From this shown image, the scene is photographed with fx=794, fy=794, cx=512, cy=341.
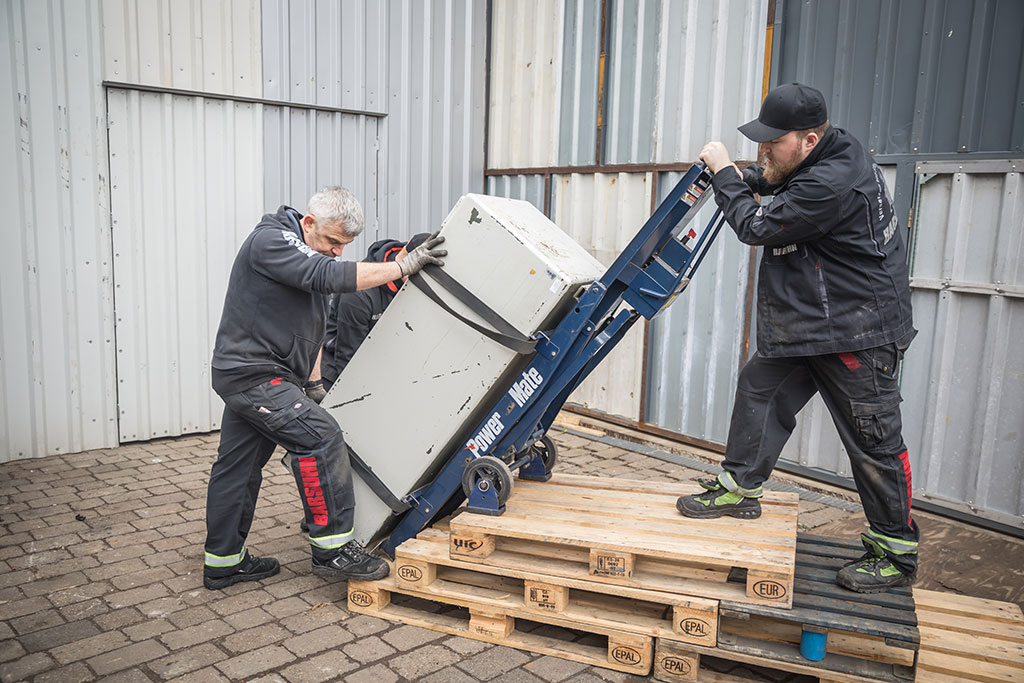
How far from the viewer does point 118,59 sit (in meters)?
6.20

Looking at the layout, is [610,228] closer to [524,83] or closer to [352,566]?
[524,83]

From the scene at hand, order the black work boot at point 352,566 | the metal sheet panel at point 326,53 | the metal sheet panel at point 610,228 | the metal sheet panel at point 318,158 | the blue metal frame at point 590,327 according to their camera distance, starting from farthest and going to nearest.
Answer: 1. the metal sheet panel at point 610,228
2. the metal sheet panel at point 318,158
3. the metal sheet panel at point 326,53
4. the black work boot at point 352,566
5. the blue metal frame at point 590,327

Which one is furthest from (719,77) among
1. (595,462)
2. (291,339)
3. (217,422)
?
(217,422)

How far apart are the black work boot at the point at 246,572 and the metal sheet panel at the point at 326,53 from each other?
168 inches

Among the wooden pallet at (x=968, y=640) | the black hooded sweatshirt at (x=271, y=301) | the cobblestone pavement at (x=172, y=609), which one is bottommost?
the cobblestone pavement at (x=172, y=609)

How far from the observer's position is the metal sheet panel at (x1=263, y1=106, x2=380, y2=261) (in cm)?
708

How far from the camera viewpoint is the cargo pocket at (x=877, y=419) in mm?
3352

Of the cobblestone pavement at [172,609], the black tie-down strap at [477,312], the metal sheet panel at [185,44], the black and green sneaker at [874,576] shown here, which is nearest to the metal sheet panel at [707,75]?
the cobblestone pavement at [172,609]

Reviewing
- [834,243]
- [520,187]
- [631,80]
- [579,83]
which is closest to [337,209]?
[834,243]

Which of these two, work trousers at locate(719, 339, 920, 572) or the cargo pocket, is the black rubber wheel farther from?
the cargo pocket

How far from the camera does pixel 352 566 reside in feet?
12.8

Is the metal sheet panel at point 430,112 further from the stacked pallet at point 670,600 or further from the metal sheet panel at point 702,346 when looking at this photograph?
the stacked pallet at point 670,600

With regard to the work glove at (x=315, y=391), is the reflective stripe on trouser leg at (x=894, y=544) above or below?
below

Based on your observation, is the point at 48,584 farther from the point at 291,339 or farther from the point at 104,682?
the point at 291,339
